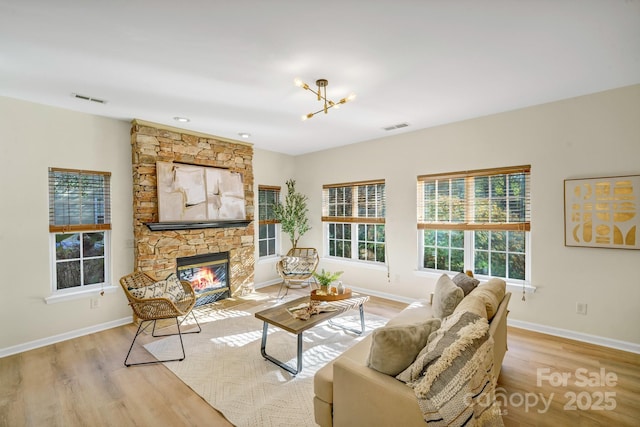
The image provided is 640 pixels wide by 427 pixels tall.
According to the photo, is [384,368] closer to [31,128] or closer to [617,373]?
[617,373]

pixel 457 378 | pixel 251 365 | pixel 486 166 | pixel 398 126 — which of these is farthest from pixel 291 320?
pixel 486 166

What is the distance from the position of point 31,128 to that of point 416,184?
5.10 m

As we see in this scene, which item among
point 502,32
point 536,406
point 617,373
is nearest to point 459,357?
point 536,406

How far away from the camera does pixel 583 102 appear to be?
122 inches

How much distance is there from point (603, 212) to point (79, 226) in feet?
20.4

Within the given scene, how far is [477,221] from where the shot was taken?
386cm

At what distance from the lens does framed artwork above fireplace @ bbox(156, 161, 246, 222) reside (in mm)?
3967

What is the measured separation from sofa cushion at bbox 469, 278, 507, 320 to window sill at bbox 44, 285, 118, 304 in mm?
4347

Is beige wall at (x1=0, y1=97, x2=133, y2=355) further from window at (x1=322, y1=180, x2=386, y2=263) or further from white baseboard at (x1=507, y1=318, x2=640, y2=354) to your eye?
white baseboard at (x1=507, y1=318, x2=640, y2=354)

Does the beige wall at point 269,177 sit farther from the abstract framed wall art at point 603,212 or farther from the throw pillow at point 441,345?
the abstract framed wall art at point 603,212

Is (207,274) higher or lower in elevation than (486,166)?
lower

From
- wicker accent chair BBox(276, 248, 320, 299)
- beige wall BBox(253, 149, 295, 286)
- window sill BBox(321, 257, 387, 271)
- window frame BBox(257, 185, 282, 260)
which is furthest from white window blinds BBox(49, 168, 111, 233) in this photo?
window sill BBox(321, 257, 387, 271)

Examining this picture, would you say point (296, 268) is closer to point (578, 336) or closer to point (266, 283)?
point (266, 283)

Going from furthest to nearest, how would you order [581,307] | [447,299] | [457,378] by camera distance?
[581,307]
[447,299]
[457,378]
